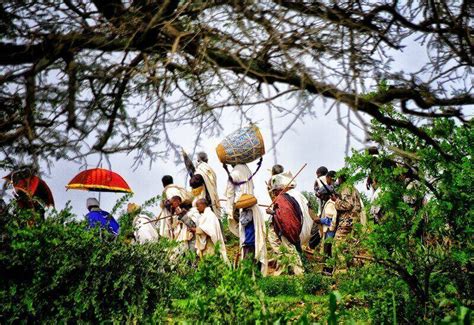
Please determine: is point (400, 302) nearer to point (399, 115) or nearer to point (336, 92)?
point (399, 115)

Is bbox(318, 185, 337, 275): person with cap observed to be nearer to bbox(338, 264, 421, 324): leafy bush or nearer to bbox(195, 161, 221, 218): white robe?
bbox(195, 161, 221, 218): white robe

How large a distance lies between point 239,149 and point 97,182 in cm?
285

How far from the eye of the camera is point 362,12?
19.4 ft

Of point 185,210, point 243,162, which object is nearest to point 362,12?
point 243,162

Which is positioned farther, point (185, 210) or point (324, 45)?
point (185, 210)

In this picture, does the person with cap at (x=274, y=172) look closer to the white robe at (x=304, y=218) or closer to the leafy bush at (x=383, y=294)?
the white robe at (x=304, y=218)

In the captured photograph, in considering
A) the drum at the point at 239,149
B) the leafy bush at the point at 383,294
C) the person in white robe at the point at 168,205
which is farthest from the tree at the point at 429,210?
the person in white robe at the point at 168,205

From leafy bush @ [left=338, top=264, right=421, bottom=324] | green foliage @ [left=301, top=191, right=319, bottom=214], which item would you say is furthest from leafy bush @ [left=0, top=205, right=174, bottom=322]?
green foliage @ [left=301, top=191, right=319, bottom=214]

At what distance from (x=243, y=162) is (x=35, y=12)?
8.56m

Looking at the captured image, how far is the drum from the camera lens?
13703mm

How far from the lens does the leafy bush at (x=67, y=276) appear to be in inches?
282

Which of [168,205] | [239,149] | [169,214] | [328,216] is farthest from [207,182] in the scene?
[328,216]

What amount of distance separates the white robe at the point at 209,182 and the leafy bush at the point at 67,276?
7.66 meters

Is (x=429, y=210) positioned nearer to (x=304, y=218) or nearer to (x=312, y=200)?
(x=304, y=218)
